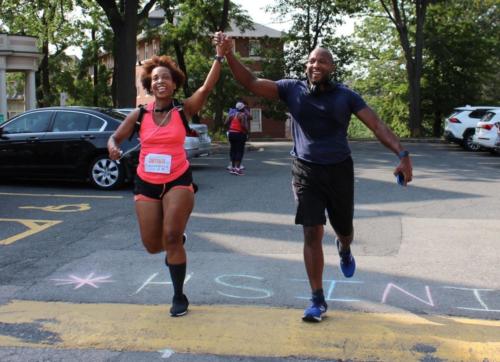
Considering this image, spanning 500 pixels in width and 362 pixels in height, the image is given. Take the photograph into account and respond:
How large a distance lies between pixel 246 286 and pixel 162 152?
1513 millimetres

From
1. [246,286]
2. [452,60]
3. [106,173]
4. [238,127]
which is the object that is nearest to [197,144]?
[238,127]

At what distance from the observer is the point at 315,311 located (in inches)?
168

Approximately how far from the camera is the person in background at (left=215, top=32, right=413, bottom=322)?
13.9 feet

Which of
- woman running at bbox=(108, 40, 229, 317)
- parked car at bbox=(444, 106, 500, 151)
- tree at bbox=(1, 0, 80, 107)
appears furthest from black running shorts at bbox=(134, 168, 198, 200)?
tree at bbox=(1, 0, 80, 107)

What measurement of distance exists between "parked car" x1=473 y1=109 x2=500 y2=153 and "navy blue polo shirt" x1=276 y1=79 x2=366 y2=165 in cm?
1639

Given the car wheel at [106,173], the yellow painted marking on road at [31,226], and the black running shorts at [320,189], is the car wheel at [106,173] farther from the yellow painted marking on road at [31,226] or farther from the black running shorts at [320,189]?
the black running shorts at [320,189]

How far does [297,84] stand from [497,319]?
7.24ft

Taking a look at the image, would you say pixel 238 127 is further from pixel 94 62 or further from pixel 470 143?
pixel 94 62

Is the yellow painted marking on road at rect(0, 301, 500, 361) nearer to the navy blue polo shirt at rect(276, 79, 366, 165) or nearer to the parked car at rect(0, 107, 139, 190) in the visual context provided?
the navy blue polo shirt at rect(276, 79, 366, 165)

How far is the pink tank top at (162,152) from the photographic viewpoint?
→ 14.2ft

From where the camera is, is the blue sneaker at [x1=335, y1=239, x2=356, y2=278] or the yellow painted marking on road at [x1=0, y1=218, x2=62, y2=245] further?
the yellow painted marking on road at [x1=0, y1=218, x2=62, y2=245]

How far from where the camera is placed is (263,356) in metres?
3.69

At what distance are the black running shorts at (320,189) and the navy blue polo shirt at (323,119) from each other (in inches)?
2.3

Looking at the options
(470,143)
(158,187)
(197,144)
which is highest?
(158,187)
